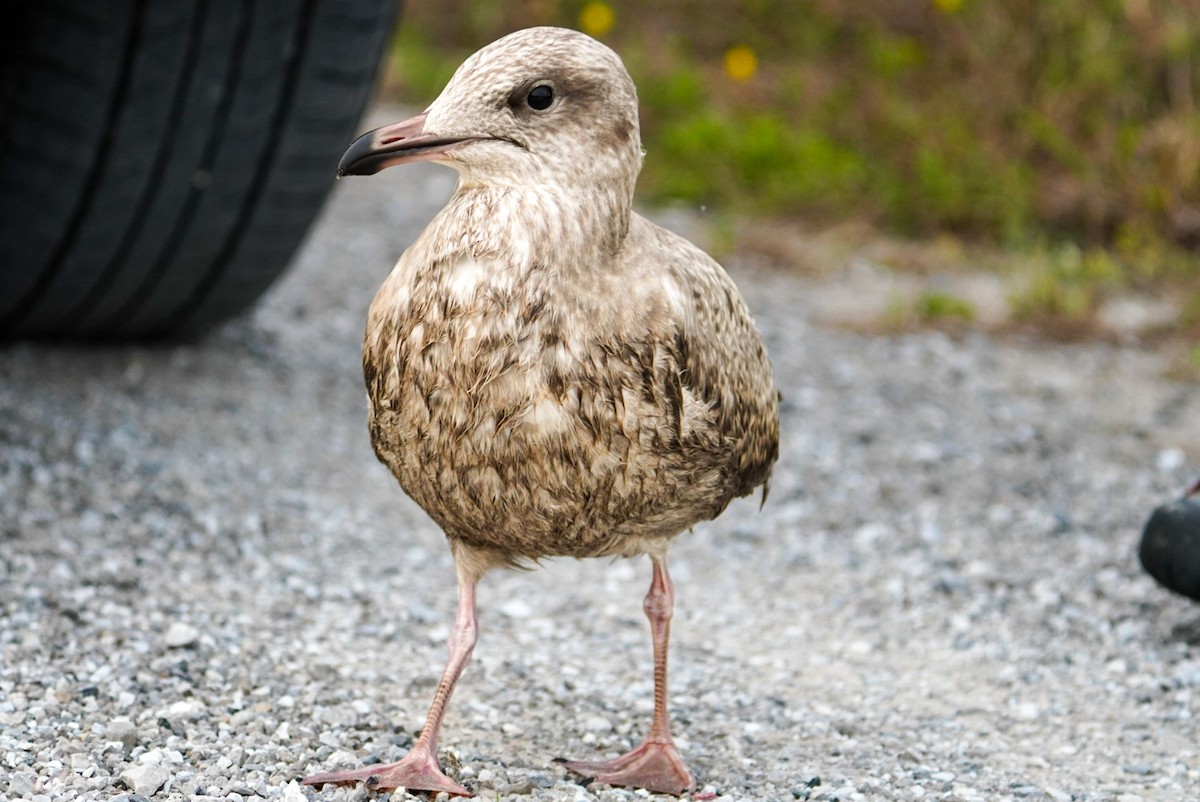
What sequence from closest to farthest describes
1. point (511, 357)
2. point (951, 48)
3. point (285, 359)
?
point (511, 357), point (285, 359), point (951, 48)

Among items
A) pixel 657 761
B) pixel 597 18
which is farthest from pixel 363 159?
pixel 597 18

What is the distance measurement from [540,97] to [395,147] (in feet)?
0.97

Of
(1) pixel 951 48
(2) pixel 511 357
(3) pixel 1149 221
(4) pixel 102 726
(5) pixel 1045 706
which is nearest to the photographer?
(2) pixel 511 357

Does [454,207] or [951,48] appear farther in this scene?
[951,48]

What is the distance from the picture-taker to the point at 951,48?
346 inches

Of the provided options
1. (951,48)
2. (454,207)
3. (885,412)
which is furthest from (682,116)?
(454,207)

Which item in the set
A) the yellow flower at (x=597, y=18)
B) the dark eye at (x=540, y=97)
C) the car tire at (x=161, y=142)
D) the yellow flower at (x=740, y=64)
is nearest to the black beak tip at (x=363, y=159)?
the dark eye at (x=540, y=97)

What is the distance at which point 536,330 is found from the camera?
2.93m

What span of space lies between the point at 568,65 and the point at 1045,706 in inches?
83.9

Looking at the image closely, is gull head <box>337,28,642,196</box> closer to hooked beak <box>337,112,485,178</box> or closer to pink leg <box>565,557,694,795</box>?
hooked beak <box>337,112,485,178</box>

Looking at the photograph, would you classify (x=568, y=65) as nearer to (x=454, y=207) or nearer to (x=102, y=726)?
(x=454, y=207)

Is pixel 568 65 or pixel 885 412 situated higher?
pixel 568 65

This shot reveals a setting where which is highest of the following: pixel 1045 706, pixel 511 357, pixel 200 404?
pixel 511 357

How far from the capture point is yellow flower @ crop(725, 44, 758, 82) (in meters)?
9.01
